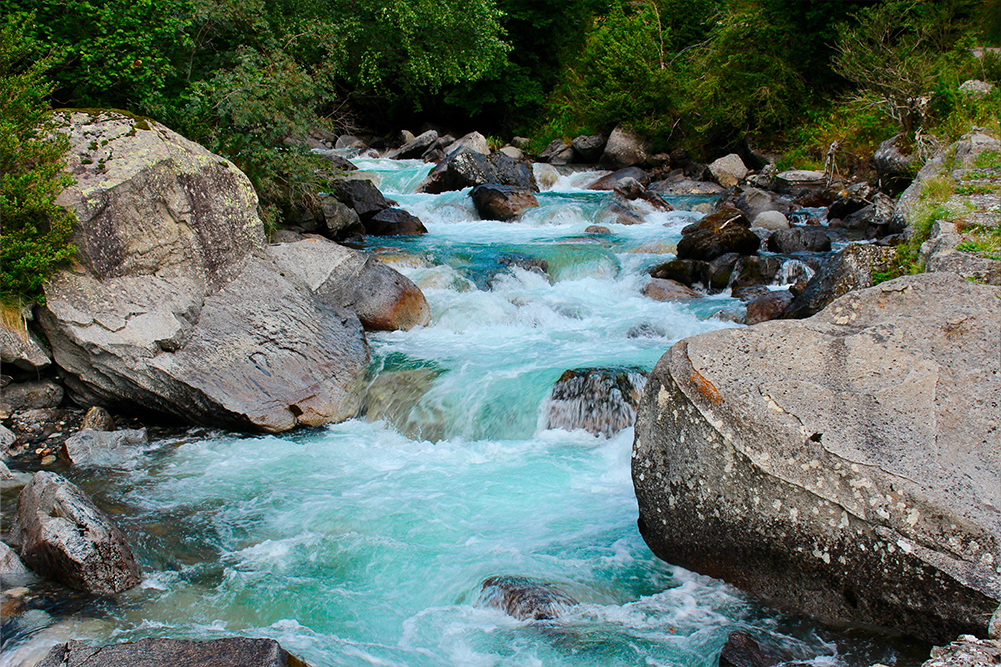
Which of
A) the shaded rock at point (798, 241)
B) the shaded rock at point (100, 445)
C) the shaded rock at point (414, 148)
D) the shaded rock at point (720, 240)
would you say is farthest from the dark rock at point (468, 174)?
the shaded rock at point (100, 445)

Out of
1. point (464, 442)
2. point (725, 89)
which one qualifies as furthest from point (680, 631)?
point (725, 89)

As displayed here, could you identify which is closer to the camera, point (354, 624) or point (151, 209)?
point (354, 624)

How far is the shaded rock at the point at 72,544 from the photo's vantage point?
4633 millimetres

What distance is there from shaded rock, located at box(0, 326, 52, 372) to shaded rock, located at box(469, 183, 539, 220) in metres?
11.4

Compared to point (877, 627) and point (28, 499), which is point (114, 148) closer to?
point (28, 499)

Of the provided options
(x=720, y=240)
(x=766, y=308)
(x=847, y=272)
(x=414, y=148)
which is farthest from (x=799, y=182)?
(x=414, y=148)

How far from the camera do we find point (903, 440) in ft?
13.2

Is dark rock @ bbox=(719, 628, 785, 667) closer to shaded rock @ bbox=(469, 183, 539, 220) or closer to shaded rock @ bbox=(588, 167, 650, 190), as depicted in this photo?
shaded rock @ bbox=(469, 183, 539, 220)

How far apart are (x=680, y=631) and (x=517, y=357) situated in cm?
518

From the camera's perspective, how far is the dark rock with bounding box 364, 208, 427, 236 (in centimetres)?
1556

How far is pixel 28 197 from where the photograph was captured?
6938mm

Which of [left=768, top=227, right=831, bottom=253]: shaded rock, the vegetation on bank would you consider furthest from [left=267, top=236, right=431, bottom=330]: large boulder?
[left=768, top=227, right=831, bottom=253]: shaded rock

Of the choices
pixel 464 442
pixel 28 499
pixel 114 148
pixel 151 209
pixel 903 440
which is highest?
pixel 114 148

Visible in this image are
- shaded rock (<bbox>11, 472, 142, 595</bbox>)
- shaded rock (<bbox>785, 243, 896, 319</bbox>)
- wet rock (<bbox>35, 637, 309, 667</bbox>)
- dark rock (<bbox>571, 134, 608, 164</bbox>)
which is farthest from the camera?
dark rock (<bbox>571, 134, 608, 164</bbox>)
